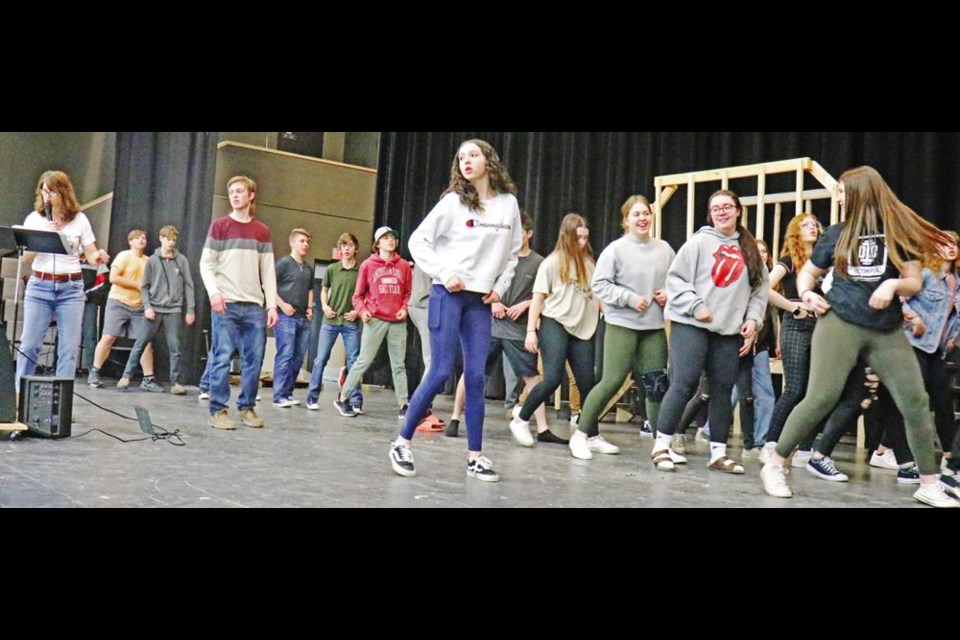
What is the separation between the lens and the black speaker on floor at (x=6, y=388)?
427cm

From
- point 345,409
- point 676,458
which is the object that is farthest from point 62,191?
point 676,458

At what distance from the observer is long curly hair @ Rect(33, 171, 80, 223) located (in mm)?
4660

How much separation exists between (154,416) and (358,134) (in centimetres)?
849

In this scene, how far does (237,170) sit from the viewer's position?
12.4 m

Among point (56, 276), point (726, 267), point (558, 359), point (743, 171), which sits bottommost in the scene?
point (558, 359)

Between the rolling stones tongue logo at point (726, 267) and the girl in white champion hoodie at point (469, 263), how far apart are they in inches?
41.7

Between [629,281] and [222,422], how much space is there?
8.31ft

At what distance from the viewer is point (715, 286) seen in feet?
13.3

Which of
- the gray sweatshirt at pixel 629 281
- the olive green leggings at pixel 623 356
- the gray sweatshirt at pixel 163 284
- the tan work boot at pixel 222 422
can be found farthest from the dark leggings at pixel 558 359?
the gray sweatshirt at pixel 163 284

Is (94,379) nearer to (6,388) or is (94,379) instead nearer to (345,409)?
(345,409)

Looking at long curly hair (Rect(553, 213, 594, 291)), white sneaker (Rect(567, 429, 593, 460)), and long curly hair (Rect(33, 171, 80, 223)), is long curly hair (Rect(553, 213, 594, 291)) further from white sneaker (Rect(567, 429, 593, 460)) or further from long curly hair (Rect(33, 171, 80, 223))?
long curly hair (Rect(33, 171, 80, 223))

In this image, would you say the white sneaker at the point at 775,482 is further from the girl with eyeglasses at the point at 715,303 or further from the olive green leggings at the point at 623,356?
the olive green leggings at the point at 623,356
